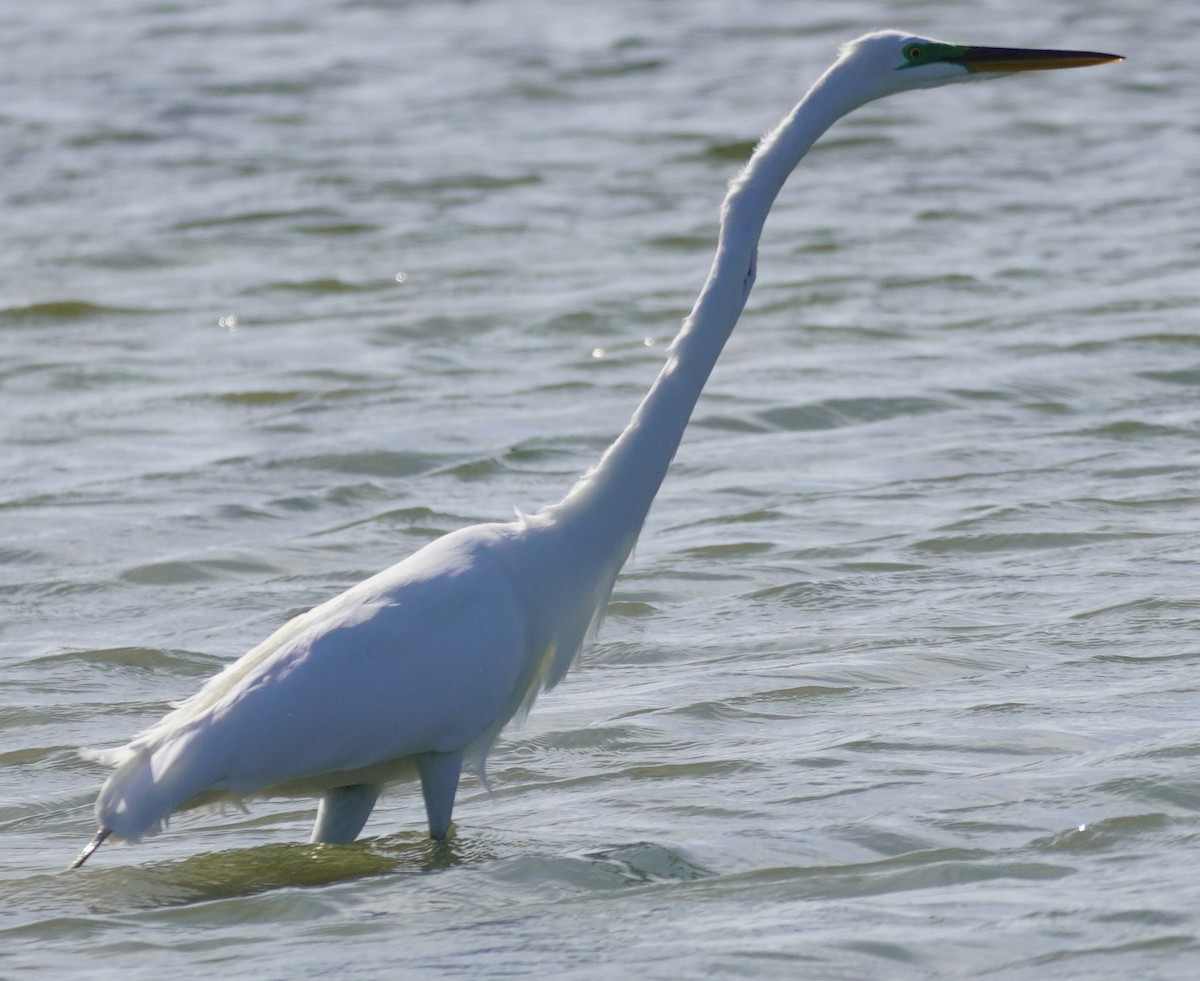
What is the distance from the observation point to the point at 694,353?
179 inches

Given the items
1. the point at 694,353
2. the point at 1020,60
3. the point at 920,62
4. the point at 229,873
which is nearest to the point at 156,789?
the point at 229,873

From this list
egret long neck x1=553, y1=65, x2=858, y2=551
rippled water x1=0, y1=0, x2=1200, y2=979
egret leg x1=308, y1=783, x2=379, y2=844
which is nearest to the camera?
rippled water x1=0, y1=0, x2=1200, y2=979

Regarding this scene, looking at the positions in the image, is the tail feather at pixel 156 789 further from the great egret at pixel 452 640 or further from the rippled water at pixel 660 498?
the rippled water at pixel 660 498

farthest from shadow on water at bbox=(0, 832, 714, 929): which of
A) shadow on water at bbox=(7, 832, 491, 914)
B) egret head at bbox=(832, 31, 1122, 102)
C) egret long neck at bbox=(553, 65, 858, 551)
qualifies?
egret head at bbox=(832, 31, 1122, 102)

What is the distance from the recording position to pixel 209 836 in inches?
183

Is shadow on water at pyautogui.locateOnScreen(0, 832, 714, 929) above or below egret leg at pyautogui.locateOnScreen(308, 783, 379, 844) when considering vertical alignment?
below

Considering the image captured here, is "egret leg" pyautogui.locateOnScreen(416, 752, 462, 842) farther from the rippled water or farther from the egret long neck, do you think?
the egret long neck

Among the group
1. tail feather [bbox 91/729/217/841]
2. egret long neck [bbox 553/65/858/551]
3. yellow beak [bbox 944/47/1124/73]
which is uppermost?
yellow beak [bbox 944/47/1124/73]

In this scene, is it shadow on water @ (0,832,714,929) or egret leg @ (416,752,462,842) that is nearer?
shadow on water @ (0,832,714,929)

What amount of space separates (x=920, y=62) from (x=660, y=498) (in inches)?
115

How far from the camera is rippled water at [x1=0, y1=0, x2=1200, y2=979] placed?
400 cm

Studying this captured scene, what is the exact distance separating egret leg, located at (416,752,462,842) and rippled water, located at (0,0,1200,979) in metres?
0.08

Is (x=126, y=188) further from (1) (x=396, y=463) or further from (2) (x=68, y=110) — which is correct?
(1) (x=396, y=463)

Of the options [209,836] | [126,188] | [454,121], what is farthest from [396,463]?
[454,121]
